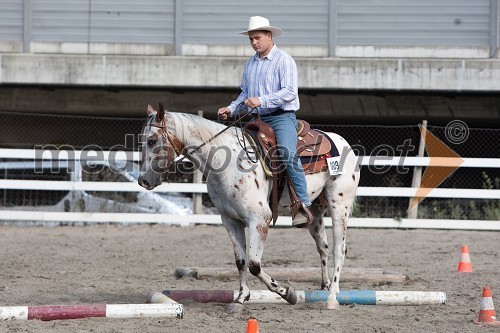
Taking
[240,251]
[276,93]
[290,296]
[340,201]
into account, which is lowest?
[290,296]

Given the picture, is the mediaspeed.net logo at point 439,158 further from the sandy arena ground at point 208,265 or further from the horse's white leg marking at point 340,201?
the horse's white leg marking at point 340,201

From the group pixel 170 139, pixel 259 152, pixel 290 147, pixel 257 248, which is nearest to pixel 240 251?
pixel 257 248

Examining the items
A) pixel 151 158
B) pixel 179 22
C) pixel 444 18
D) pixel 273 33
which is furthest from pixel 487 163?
pixel 151 158

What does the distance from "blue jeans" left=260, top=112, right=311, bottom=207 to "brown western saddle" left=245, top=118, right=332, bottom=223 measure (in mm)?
54

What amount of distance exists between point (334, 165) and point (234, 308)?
185 centimetres

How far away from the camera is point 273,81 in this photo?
27.2ft

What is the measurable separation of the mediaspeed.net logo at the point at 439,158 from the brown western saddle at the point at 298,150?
297 inches

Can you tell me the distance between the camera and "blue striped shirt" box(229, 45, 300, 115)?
26.8 feet

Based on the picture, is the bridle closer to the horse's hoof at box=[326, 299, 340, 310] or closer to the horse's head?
the horse's head

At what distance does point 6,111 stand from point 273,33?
418 inches

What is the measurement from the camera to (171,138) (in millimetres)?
7770

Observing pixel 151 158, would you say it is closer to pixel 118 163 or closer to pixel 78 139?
pixel 118 163

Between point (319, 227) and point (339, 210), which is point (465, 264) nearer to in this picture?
point (319, 227)

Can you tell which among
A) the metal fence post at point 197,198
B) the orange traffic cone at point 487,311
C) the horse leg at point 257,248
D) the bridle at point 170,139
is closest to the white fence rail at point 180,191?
the metal fence post at point 197,198
